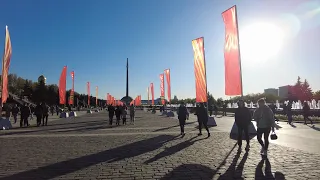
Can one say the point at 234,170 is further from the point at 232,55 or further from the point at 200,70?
the point at 200,70

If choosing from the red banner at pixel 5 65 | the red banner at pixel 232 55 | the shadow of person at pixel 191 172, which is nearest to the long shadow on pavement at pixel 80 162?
the shadow of person at pixel 191 172

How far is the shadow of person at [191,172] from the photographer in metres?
6.64

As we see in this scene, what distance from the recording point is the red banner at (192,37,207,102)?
22.4m

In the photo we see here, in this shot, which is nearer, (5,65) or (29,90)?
(5,65)

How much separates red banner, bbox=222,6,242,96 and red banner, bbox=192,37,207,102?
4.77m

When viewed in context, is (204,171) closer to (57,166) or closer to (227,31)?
(57,166)

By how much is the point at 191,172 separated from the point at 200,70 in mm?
16263

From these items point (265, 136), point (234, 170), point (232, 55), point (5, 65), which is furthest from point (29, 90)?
point (234, 170)

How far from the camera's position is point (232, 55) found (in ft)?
56.4

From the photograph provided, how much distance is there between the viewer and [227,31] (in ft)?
58.1

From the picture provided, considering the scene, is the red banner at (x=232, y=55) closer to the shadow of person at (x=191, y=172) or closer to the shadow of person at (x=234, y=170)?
the shadow of person at (x=234, y=170)

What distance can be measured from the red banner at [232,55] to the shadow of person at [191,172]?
9.76m

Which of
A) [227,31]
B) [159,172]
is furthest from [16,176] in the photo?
[227,31]

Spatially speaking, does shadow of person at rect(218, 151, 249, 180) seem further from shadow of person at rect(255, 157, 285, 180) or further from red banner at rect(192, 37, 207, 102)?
red banner at rect(192, 37, 207, 102)
